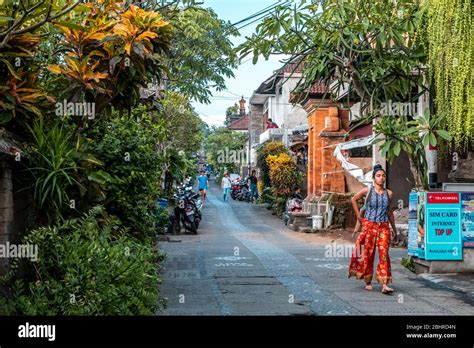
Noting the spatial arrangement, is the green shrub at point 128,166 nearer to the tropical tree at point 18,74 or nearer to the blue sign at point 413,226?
the tropical tree at point 18,74

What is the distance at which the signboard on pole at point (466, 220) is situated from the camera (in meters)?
11.5

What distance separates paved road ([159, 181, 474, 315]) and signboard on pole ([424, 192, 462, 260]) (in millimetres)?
646

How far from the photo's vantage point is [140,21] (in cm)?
772

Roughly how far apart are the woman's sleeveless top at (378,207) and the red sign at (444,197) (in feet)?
5.64

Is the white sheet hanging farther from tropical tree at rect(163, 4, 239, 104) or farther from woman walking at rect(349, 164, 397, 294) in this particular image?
woman walking at rect(349, 164, 397, 294)

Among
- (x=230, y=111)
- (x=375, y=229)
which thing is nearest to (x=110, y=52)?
(x=375, y=229)

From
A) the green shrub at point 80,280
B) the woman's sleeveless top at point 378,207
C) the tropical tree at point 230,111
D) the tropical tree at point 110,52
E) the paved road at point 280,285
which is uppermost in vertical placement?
the tropical tree at point 230,111

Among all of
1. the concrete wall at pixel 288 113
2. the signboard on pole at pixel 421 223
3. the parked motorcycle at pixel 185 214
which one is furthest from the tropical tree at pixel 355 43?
the concrete wall at pixel 288 113

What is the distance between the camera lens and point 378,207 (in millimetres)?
10102

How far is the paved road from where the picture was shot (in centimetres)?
868
